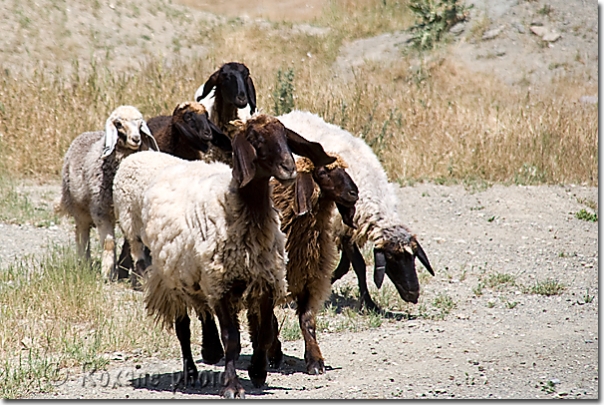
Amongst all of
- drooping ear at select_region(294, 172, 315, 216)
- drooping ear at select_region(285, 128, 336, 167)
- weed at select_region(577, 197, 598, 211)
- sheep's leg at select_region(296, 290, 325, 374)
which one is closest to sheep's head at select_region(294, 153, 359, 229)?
drooping ear at select_region(294, 172, 315, 216)

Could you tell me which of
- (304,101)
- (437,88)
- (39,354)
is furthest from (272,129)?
(437,88)

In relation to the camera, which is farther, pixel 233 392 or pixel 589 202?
pixel 589 202

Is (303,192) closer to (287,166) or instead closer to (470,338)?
(287,166)

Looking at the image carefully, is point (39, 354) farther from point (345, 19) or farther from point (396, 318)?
point (345, 19)

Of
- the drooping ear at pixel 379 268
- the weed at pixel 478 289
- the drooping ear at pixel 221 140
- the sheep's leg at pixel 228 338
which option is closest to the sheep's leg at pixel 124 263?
the drooping ear at pixel 221 140

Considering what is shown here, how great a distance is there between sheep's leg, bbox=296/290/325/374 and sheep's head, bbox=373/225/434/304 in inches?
47.1

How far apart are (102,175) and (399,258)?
331 cm

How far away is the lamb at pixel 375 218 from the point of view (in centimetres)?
832

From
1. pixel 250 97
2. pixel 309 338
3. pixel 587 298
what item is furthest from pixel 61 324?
pixel 587 298

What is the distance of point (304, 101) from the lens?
15.2m

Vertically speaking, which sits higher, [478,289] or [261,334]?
[261,334]

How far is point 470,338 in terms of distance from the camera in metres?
7.89

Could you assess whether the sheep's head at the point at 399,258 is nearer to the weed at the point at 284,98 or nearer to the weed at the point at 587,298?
the weed at the point at 587,298

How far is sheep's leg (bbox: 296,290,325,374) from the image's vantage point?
691cm
